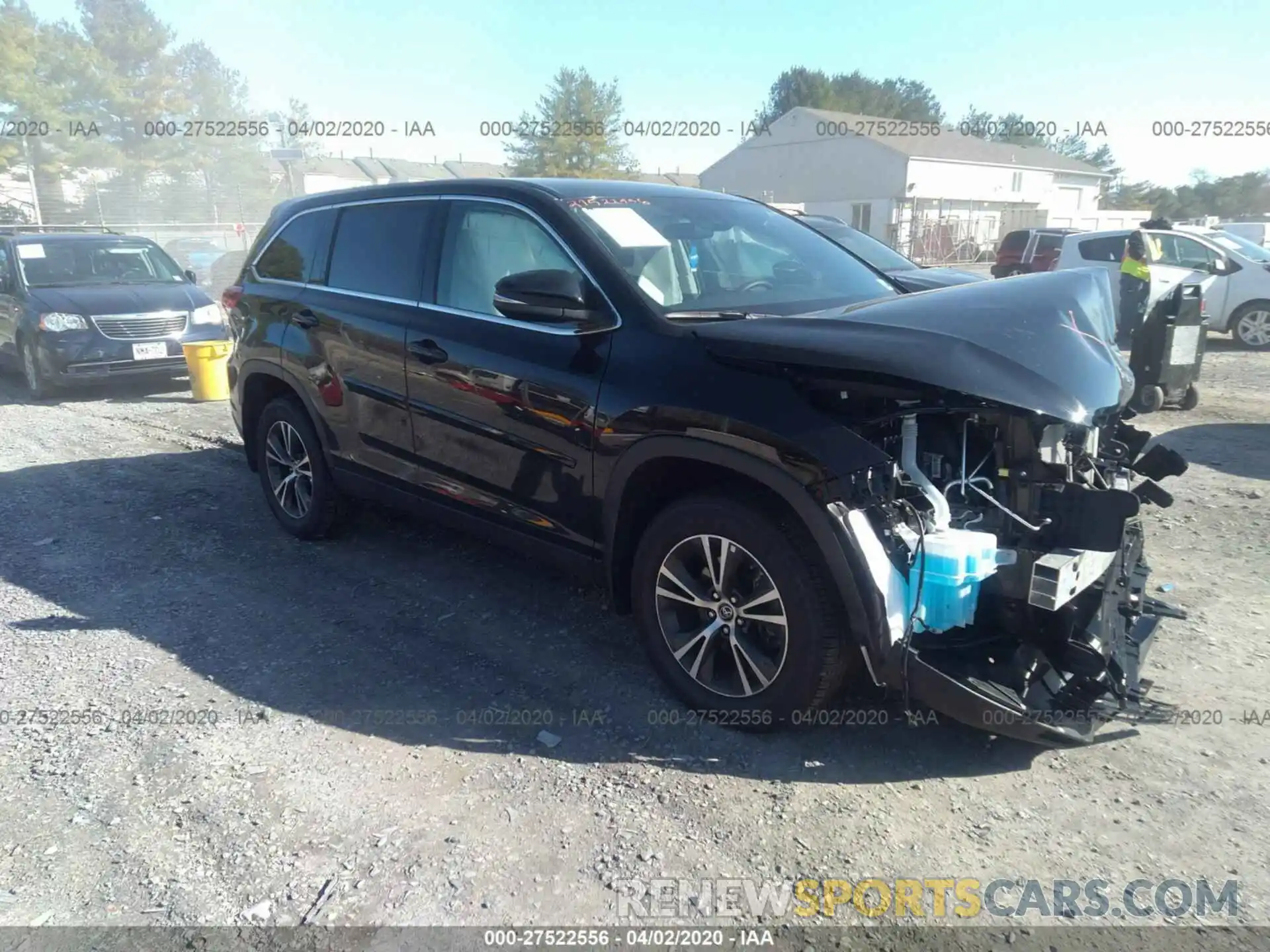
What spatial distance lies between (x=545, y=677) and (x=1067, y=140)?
11527 centimetres

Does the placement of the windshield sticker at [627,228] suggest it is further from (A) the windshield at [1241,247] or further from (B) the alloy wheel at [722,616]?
(A) the windshield at [1241,247]

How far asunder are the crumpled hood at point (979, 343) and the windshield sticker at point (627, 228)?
24.9 inches

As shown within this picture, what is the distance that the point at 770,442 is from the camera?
291 cm

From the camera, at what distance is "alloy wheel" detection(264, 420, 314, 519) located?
207 inches

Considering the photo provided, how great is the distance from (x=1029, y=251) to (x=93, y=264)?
15307 mm

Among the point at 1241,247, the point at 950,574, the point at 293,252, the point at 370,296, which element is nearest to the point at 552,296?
the point at 370,296

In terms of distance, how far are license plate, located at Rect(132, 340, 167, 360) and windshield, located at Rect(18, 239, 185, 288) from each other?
1.22 m

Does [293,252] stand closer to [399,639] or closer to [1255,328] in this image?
[399,639]

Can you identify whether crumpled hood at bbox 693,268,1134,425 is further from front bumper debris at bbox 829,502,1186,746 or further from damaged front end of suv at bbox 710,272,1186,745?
front bumper debris at bbox 829,502,1186,746

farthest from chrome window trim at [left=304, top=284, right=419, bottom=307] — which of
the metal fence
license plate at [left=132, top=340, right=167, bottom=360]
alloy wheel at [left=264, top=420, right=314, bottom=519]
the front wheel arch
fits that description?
the metal fence

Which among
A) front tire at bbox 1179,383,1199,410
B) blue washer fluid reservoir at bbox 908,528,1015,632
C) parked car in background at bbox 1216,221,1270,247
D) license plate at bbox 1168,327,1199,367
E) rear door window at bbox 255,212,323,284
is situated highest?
parked car in background at bbox 1216,221,1270,247

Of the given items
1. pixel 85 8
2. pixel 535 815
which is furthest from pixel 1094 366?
pixel 85 8

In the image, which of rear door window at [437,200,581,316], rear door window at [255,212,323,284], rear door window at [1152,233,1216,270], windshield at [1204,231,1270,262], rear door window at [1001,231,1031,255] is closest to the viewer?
rear door window at [437,200,581,316]

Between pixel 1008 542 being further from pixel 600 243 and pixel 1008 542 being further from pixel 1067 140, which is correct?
pixel 1067 140
